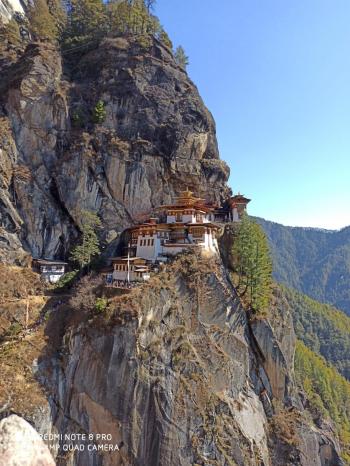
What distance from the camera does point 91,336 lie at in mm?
27953

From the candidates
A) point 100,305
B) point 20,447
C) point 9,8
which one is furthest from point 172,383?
point 9,8

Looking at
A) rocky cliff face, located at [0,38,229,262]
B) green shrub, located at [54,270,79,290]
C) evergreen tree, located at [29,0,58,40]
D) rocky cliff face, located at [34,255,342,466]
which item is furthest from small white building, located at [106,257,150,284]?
evergreen tree, located at [29,0,58,40]

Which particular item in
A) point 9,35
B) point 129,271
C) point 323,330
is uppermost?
point 9,35

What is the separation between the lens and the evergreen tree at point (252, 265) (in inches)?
1446

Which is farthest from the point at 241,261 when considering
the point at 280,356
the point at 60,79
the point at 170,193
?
the point at 60,79

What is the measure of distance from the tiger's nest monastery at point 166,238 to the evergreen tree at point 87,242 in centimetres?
452

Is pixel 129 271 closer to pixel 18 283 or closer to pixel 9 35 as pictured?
pixel 18 283

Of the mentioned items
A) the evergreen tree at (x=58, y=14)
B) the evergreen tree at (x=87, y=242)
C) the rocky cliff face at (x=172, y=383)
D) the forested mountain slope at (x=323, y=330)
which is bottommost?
the forested mountain slope at (x=323, y=330)

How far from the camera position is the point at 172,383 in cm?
2647

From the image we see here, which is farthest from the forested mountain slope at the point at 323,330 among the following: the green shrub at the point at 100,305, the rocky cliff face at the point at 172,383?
the green shrub at the point at 100,305

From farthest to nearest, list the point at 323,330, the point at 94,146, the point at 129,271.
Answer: the point at 323,330, the point at 94,146, the point at 129,271

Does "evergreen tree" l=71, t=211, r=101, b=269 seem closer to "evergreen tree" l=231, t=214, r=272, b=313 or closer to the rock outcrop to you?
"evergreen tree" l=231, t=214, r=272, b=313

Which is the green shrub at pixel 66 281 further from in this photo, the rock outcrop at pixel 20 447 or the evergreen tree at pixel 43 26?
the evergreen tree at pixel 43 26

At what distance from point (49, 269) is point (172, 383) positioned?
22802 millimetres
